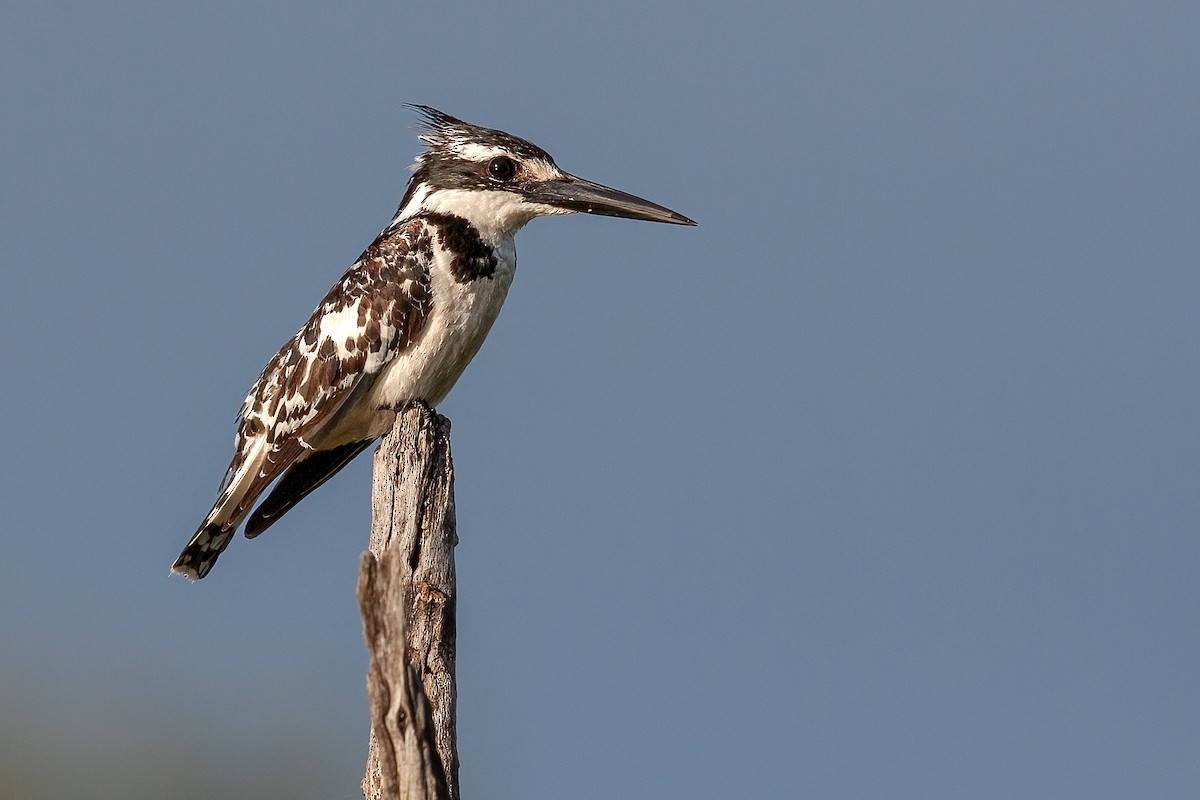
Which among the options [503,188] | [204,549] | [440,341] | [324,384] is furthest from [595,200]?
[204,549]

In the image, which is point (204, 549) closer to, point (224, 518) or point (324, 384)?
point (224, 518)

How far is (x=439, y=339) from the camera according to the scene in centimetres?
670

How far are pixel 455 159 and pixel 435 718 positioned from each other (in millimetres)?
3210

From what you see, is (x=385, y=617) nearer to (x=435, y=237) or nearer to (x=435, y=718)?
(x=435, y=718)

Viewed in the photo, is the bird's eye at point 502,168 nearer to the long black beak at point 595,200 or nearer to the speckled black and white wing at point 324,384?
the long black beak at point 595,200

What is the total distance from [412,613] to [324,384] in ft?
6.82

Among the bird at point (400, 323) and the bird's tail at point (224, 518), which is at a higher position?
the bird at point (400, 323)

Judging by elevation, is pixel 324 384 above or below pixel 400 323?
below

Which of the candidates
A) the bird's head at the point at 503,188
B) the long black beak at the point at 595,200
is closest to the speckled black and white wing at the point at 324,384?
the bird's head at the point at 503,188

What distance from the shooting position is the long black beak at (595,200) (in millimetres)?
7156

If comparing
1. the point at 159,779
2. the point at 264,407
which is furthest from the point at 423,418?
the point at 159,779

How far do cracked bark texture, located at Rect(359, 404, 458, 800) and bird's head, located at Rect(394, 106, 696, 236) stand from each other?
1391mm

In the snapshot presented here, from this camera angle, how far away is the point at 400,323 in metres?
6.68

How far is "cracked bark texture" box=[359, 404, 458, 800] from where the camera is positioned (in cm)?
420
